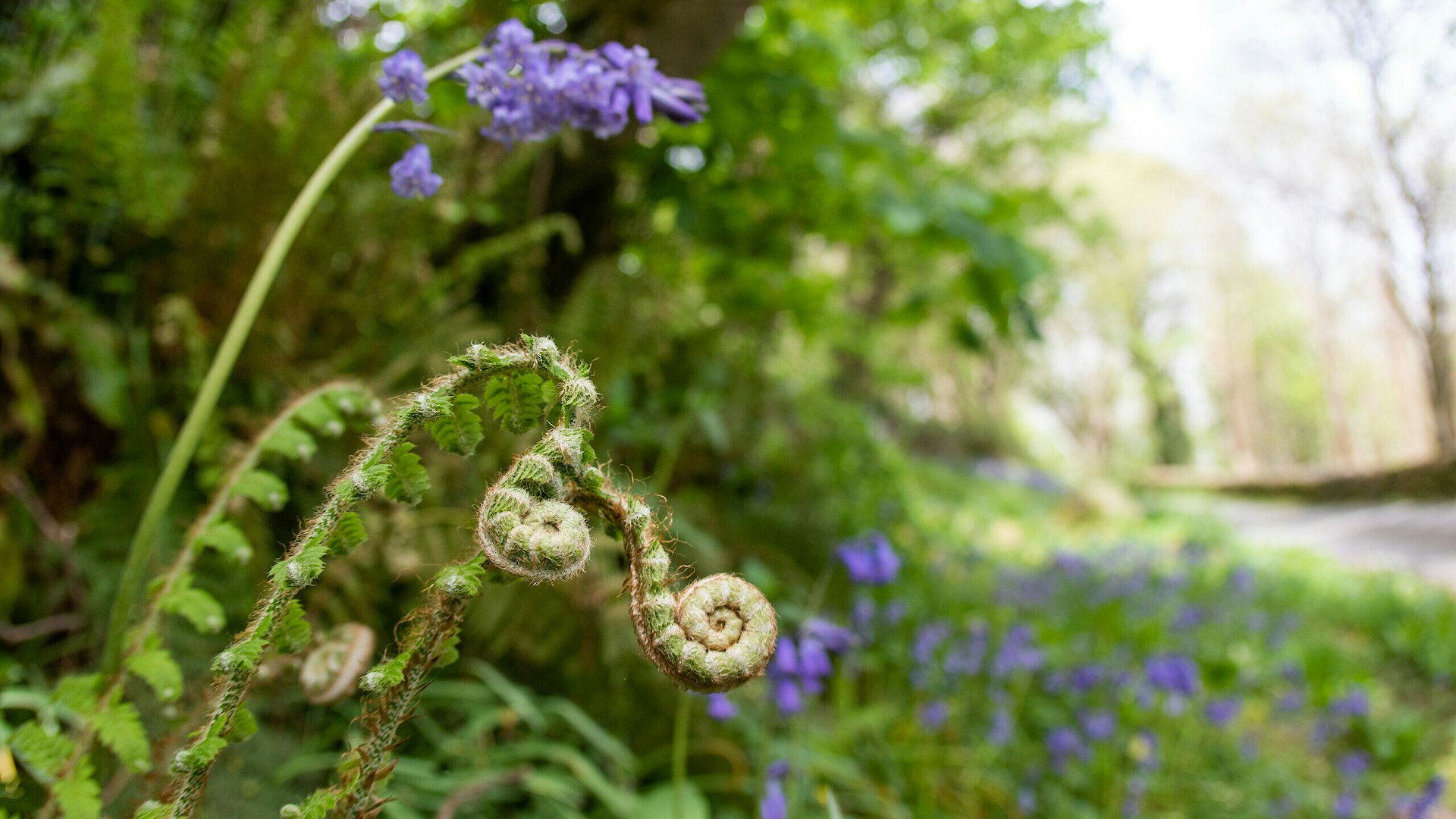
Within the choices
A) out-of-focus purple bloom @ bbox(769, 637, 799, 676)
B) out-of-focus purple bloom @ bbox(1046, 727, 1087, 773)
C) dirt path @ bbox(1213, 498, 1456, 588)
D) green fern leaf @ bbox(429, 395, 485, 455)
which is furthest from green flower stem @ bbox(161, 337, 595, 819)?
dirt path @ bbox(1213, 498, 1456, 588)

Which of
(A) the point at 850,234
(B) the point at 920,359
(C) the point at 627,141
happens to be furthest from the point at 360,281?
(B) the point at 920,359

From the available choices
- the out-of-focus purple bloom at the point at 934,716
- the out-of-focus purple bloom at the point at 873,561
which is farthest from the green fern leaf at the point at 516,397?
the out-of-focus purple bloom at the point at 934,716

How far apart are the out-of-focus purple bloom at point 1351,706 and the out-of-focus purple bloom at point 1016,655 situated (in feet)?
5.07

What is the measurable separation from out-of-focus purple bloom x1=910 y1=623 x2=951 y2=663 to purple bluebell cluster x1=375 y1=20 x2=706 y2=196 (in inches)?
99.9

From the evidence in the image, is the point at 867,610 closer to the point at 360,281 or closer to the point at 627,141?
the point at 627,141

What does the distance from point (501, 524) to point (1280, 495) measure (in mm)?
20919

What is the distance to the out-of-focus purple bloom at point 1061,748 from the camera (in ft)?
8.78

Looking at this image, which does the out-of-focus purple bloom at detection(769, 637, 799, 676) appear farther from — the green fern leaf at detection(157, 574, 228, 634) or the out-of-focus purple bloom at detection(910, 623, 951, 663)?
the out-of-focus purple bloom at detection(910, 623, 951, 663)

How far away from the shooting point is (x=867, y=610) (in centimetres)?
285

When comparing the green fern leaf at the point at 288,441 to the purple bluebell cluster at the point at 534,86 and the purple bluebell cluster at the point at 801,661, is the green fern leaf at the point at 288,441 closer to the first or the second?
the purple bluebell cluster at the point at 534,86

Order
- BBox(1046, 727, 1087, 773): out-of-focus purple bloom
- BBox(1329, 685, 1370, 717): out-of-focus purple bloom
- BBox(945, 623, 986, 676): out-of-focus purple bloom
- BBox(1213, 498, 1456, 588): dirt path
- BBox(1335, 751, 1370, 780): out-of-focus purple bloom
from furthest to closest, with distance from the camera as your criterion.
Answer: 1. BBox(1213, 498, 1456, 588): dirt path
2. BBox(1329, 685, 1370, 717): out-of-focus purple bloom
3. BBox(1335, 751, 1370, 780): out-of-focus purple bloom
4. BBox(945, 623, 986, 676): out-of-focus purple bloom
5. BBox(1046, 727, 1087, 773): out-of-focus purple bloom

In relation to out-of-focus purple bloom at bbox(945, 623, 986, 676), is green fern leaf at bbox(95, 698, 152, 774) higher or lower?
higher

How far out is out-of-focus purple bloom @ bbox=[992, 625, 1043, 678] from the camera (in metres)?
2.91

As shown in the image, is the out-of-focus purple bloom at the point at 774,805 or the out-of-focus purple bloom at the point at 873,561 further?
the out-of-focus purple bloom at the point at 873,561
